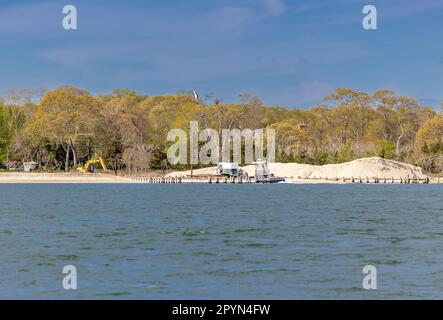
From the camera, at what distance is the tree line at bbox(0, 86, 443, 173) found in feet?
450

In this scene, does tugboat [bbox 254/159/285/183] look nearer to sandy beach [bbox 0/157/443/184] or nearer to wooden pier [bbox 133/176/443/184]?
wooden pier [bbox 133/176/443/184]

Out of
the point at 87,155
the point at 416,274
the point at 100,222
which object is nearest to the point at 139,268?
the point at 416,274

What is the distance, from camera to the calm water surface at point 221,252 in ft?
86.3

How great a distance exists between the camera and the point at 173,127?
14950cm

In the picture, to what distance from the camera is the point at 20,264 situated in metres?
32.0

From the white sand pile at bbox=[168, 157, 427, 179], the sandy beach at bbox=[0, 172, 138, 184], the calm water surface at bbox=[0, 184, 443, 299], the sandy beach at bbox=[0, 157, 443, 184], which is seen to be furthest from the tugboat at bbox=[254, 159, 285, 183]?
the calm water surface at bbox=[0, 184, 443, 299]

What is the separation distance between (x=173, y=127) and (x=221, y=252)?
115m

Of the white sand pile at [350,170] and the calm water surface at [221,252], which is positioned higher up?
the white sand pile at [350,170]

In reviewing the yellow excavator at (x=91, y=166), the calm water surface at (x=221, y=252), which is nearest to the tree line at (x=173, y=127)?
the yellow excavator at (x=91, y=166)

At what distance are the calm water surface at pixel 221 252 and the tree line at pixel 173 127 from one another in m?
73.8

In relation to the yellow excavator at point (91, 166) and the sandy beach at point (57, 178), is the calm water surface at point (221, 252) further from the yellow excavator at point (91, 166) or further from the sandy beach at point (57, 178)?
the yellow excavator at point (91, 166)

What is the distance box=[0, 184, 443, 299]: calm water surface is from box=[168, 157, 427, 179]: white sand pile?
229ft
